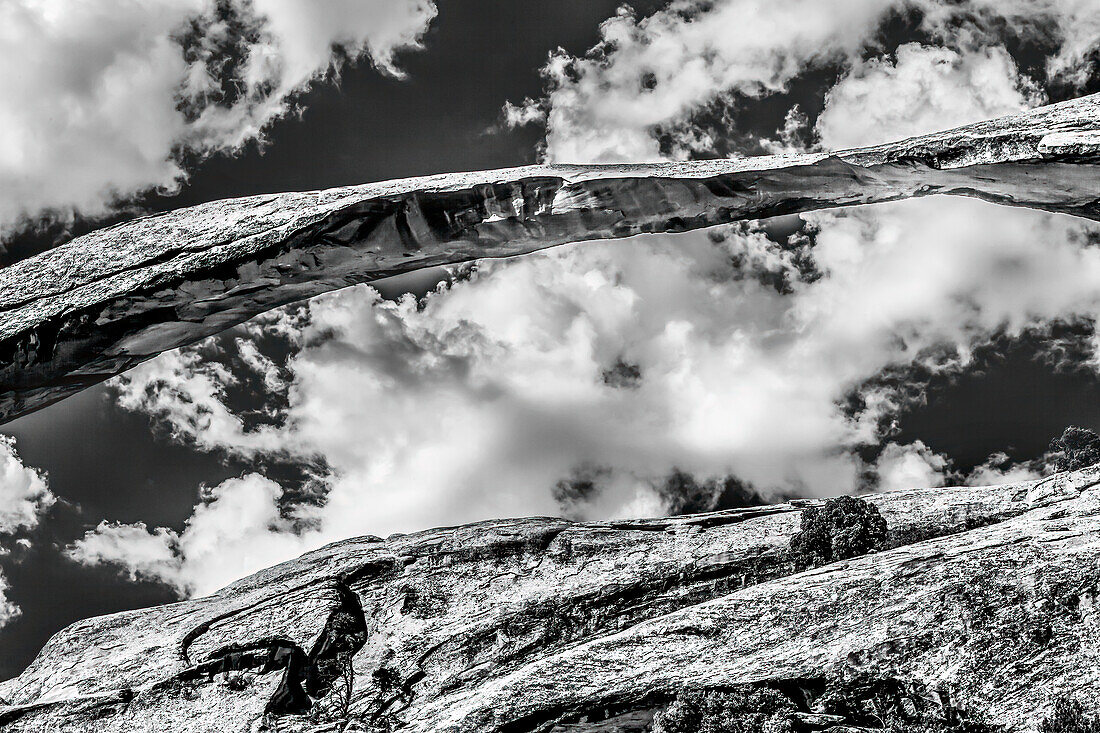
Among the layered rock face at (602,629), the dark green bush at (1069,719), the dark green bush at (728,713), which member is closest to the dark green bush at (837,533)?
the layered rock face at (602,629)

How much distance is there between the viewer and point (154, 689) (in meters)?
21.1

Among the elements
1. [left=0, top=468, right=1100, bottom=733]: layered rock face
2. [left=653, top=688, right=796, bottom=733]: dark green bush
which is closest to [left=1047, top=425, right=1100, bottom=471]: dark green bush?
[left=0, top=468, right=1100, bottom=733]: layered rock face

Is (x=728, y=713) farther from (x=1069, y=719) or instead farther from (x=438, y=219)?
(x=438, y=219)

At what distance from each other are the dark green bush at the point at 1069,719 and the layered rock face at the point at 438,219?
1110 cm

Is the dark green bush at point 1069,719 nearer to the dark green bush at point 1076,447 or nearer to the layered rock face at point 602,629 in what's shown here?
the layered rock face at point 602,629

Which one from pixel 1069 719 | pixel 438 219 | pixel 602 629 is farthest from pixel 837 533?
pixel 438 219

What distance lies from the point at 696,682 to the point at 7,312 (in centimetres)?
1759

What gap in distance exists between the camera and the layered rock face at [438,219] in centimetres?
1675

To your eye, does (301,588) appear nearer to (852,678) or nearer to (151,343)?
(151,343)

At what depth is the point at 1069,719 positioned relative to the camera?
542 inches

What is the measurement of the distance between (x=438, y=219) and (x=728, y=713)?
40.1 ft

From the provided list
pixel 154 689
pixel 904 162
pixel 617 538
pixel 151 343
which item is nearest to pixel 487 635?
pixel 617 538

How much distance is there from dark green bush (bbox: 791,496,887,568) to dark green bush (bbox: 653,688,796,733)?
6.59 meters

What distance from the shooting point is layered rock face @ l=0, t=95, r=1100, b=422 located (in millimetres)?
16750
